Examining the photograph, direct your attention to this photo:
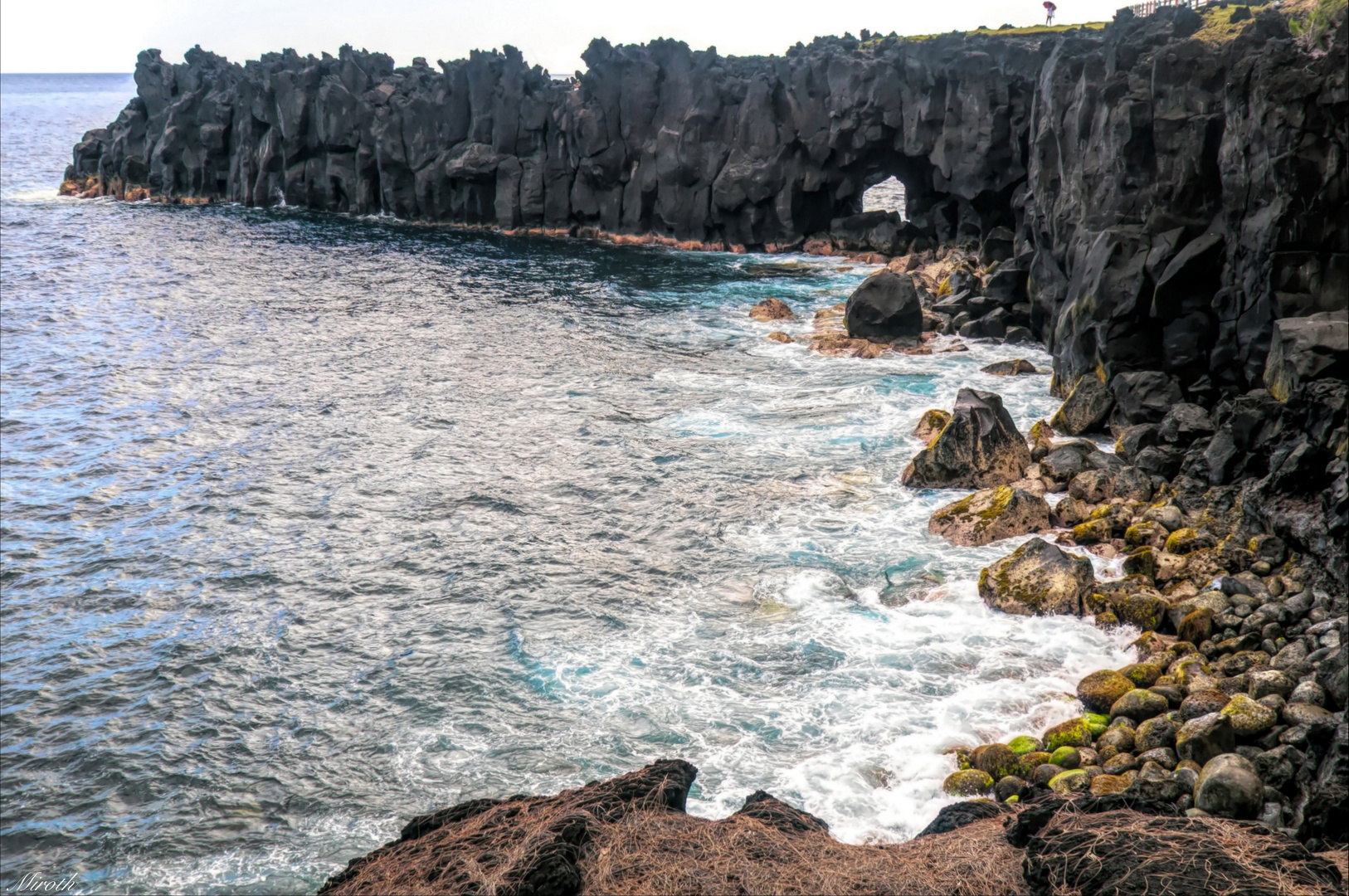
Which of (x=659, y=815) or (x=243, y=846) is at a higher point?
(x=659, y=815)

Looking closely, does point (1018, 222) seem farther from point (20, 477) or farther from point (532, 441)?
point (20, 477)

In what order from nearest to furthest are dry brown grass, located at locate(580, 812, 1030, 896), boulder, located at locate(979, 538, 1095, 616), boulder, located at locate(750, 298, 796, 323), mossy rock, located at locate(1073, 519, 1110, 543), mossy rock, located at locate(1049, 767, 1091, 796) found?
1. dry brown grass, located at locate(580, 812, 1030, 896)
2. mossy rock, located at locate(1049, 767, 1091, 796)
3. boulder, located at locate(979, 538, 1095, 616)
4. mossy rock, located at locate(1073, 519, 1110, 543)
5. boulder, located at locate(750, 298, 796, 323)

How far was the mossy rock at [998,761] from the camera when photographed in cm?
1772

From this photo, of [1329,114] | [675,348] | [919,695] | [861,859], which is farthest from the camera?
[675,348]

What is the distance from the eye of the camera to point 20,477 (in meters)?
35.4

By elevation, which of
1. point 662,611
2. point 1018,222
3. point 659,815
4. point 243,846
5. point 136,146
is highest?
point 136,146

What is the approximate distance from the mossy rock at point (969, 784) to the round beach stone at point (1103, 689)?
3203mm

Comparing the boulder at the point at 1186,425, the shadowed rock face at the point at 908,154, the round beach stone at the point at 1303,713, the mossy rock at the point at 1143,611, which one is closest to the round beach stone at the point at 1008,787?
the round beach stone at the point at 1303,713

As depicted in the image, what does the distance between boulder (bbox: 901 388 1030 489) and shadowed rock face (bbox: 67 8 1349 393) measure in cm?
551

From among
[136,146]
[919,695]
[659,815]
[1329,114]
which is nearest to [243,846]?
[659,815]

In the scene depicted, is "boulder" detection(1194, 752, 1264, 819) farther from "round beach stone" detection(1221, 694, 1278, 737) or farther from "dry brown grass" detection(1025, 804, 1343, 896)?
"dry brown grass" detection(1025, 804, 1343, 896)

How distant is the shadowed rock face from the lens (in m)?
29.1

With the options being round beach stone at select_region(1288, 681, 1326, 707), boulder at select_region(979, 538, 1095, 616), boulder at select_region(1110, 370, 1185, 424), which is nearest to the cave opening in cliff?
boulder at select_region(1110, 370, 1185, 424)

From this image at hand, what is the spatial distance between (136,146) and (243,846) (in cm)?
11965
